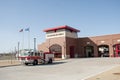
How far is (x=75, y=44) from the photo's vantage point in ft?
249

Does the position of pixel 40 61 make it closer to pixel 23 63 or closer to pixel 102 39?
pixel 23 63

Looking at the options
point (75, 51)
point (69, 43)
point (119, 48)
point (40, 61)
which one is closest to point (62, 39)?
point (69, 43)

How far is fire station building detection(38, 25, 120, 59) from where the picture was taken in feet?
221

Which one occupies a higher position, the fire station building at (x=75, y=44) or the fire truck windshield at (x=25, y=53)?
the fire station building at (x=75, y=44)

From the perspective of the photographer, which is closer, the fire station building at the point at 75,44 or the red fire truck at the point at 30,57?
the red fire truck at the point at 30,57

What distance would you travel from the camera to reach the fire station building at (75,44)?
67.4 meters

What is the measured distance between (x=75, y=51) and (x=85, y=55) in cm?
415

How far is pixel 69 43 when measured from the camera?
71625mm

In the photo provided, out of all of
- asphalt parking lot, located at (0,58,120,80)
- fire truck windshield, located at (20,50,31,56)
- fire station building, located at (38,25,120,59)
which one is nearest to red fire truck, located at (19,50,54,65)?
fire truck windshield, located at (20,50,31,56)

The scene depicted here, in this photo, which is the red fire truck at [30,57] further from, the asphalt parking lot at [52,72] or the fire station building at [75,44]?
the fire station building at [75,44]

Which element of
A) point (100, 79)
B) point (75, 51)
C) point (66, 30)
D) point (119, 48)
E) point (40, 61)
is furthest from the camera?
point (75, 51)

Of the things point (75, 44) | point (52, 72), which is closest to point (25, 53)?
point (52, 72)

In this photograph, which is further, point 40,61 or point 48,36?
point 48,36

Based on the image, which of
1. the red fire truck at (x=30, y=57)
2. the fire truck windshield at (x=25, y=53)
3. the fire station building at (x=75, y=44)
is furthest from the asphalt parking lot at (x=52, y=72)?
the fire station building at (x=75, y=44)
